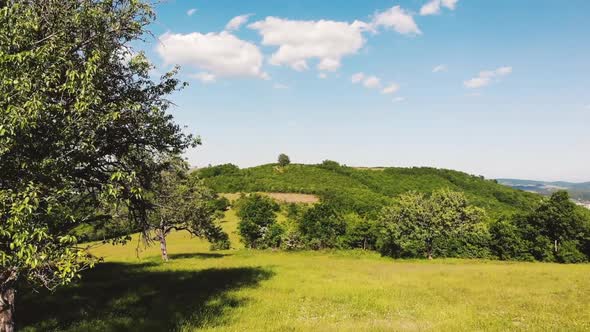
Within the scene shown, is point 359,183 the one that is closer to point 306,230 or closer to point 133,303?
point 306,230

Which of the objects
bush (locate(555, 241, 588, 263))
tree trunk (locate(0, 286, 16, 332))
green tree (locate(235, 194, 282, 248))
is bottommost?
bush (locate(555, 241, 588, 263))

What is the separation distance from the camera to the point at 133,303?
19656 mm

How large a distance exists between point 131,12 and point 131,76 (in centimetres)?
320

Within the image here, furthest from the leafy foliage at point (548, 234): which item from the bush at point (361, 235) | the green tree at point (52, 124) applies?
the green tree at point (52, 124)

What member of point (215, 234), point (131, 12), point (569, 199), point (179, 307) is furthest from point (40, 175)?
point (569, 199)

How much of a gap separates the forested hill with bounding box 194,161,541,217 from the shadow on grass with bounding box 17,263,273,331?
9234cm

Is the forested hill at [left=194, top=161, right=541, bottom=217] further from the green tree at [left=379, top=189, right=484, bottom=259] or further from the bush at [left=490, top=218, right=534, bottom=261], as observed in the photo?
the bush at [left=490, top=218, right=534, bottom=261]

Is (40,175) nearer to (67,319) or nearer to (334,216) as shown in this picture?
(67,319)

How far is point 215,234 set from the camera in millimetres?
48781

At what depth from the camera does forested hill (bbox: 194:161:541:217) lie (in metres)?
137

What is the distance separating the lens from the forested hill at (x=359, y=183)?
13734 centimetres

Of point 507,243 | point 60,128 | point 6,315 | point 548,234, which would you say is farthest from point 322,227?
point 60,128

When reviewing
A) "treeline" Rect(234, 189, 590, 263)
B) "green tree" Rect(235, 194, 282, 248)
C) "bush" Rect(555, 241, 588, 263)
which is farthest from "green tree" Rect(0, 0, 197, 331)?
"bush" Rect(555, 241, 588, 263)

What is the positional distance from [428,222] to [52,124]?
6415 centimetres
